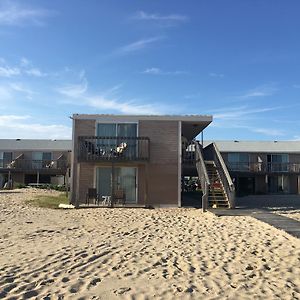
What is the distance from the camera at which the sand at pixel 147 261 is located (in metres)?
6.34

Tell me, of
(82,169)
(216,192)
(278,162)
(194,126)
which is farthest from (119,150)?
(278,162)

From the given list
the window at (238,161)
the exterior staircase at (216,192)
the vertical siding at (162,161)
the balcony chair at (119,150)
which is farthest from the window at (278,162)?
the balcony chair at (119,150)

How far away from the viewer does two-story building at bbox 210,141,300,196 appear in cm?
4103

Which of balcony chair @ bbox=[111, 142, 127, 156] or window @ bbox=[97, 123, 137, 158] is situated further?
window @ bbox=[97, 123, 137, 158]

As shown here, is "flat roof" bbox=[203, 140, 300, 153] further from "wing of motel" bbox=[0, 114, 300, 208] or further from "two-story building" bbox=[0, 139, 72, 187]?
"wing of motel" bbox=[0, 114, 300, 208]

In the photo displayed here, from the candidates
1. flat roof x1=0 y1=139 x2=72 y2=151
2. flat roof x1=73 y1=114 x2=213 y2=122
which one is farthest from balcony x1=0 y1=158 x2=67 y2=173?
flat roof x1=73 y1=114 x2=213 y2=122

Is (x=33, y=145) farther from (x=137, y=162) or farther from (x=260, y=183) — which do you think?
(x=137, y=162)

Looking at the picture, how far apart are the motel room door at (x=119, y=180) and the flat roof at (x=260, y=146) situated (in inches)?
917

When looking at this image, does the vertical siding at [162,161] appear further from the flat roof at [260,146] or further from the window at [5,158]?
the window at [5,158]

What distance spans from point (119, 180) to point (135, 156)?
179 cm

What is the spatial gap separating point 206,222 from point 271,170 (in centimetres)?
2762

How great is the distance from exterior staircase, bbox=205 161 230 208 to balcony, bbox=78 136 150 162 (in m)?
3.67

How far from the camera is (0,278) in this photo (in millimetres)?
6668

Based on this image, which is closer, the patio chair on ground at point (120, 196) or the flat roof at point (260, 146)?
the patio chair on ground at point (120, 196)
